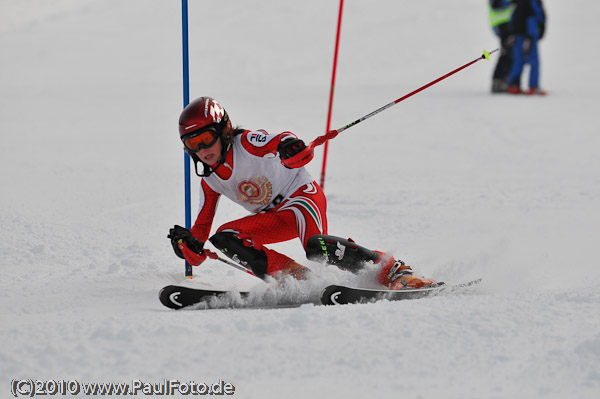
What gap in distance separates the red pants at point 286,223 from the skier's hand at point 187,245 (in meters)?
0.16

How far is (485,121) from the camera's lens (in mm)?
9039

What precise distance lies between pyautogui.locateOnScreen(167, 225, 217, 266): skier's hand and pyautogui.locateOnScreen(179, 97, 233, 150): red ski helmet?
475 mm

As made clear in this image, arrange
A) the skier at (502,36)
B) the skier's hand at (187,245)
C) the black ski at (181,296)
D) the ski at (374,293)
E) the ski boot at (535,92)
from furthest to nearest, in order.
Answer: the ski boot at (535,92)
the skier at (502,36)
the skier's hand at (187,245)
the black ski at (181,296)
the ski at (374,293)

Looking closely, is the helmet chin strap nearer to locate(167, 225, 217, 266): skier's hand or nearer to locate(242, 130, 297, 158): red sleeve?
locate(242, 130, 297, 158): red sleeve

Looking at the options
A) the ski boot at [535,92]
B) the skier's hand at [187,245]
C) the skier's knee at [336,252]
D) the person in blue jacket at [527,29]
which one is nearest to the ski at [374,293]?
the skier's knee at [336,252]

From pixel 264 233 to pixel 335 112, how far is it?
5942 millimetres

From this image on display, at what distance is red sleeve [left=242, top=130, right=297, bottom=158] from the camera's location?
11.2 ft

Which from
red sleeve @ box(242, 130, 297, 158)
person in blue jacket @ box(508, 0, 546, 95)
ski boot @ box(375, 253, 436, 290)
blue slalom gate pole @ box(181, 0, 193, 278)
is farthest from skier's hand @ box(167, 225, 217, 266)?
person in blue jacket @ box(508, 0, 546, 95)

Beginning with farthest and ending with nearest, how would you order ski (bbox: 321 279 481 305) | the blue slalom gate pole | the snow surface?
the blue slalom gate pole → ski (bbox: 321 279 481 305) → the snow surface

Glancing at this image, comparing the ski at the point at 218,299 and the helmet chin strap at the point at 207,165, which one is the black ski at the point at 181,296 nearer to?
the ski at the point at 218,299

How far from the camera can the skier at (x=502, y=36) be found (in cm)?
1059

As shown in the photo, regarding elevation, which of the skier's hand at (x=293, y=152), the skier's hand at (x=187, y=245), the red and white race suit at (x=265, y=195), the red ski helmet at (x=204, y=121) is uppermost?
the red ski helmet at (x=204, y=121)

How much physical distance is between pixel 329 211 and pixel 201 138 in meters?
2.32

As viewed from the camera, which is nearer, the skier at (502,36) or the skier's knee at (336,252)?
the skier's knee at (336,252)
